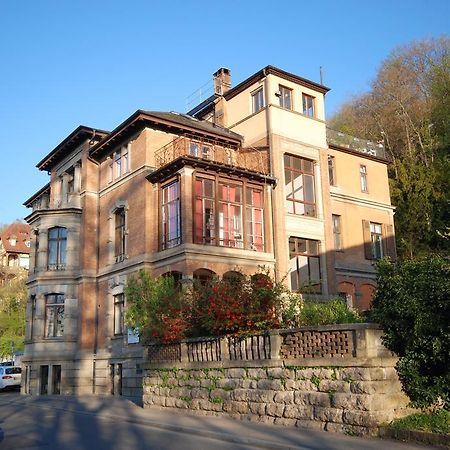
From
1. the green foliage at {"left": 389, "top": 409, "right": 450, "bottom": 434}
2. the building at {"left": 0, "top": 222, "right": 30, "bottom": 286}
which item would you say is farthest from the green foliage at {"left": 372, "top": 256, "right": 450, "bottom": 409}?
the building at {"left": 0, "top": 222, "right": 30, "bottom": 286}

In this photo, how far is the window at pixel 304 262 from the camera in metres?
25.3

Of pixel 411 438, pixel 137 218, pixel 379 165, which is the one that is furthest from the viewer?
pixel 379 165

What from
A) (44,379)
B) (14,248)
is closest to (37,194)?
(44,379)

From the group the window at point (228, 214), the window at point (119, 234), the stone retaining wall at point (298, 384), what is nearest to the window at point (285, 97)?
the window at point (228, 214)

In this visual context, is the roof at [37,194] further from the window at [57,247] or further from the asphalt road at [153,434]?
the asphalt road at [153,434]

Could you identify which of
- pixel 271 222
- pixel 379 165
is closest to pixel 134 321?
pixel 271 222

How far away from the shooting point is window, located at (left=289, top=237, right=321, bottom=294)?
2528 centimetres

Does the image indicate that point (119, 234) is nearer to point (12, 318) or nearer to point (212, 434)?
point (212, 434)

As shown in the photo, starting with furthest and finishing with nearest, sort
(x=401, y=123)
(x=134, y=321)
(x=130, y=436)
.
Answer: (x=401, y=123), (x=134, y=321), (x=130, y=436)

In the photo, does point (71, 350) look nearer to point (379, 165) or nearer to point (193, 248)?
point (193, 248)

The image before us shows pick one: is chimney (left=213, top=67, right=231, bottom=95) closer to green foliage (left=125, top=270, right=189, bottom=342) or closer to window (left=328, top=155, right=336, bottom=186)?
window (left=328, top=155, right=336, bottom=186)

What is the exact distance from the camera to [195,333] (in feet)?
51.1

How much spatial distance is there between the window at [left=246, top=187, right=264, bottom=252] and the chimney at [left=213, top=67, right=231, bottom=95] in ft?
30.0

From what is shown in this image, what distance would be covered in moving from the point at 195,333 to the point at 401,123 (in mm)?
32419
